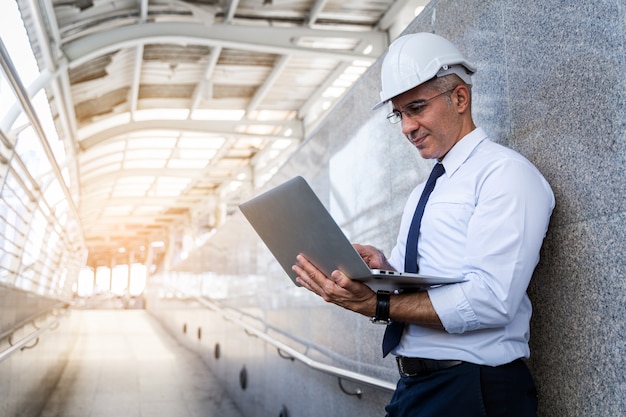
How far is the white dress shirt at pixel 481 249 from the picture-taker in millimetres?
1548

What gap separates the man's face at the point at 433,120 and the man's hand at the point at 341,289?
466mm

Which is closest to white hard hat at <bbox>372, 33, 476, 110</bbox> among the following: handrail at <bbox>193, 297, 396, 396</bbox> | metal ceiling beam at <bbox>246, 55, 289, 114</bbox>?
handrail at <bbox>193, 297, 396, 396</bbox>

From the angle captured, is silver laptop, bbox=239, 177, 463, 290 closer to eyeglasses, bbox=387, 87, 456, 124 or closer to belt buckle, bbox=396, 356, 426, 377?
belt buckle, bbox=396, 356, 426, 377

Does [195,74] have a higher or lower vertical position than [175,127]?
higher

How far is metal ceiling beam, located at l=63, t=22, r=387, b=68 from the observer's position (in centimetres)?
785

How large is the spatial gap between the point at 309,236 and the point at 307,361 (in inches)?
93.3

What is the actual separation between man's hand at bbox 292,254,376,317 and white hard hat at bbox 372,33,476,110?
548 millimetres

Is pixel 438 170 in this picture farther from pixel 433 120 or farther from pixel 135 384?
pixel 135 384

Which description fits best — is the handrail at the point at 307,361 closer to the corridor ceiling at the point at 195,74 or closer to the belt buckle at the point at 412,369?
the belt buckle at the point at 412,369

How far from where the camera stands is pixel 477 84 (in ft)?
7.48

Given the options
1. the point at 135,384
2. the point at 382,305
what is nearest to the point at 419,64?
the point at 382,305

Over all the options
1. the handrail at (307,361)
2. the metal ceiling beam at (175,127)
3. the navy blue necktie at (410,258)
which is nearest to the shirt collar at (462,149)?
the navy blue necktie at (410,258)

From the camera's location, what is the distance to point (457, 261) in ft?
5.70

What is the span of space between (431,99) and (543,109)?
0.34 metres
